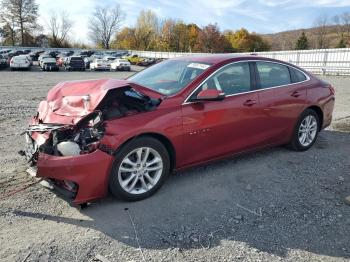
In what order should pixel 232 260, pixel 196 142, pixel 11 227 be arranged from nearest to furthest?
pixel 232 260, pixel 11 227, pixel 196 142

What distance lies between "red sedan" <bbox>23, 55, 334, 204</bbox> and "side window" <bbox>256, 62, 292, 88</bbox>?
0.06ft

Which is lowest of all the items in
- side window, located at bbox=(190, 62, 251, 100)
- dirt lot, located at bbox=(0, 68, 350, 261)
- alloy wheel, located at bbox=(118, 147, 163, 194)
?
dirt lot, located at bbox=(0, 68, 350, 261)

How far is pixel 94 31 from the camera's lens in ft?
344

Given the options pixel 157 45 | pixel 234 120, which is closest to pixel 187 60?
pixel 234 120

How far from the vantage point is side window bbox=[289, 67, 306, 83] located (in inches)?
223

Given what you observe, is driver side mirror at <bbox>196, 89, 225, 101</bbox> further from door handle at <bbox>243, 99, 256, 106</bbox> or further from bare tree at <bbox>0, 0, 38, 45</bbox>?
bare tree at <bbox>0, 0, 38, 45</bbox>

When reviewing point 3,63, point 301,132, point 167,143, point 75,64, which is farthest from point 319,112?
point 3,63

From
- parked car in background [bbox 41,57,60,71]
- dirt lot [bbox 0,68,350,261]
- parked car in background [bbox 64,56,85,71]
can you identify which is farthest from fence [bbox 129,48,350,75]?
dirt lot [bbox 0,68,350,261]

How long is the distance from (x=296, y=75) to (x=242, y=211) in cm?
289

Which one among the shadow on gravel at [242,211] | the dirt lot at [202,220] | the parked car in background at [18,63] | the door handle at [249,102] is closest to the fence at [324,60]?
the parked car in background at [18,63]

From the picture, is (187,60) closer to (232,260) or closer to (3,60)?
(232,260)

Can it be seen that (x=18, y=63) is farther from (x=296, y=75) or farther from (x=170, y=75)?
(x=296, y=75)

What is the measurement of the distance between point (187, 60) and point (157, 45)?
292 ft

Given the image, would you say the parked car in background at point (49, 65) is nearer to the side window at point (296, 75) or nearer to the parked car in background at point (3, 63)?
the parked car in background at point (3, 63)
